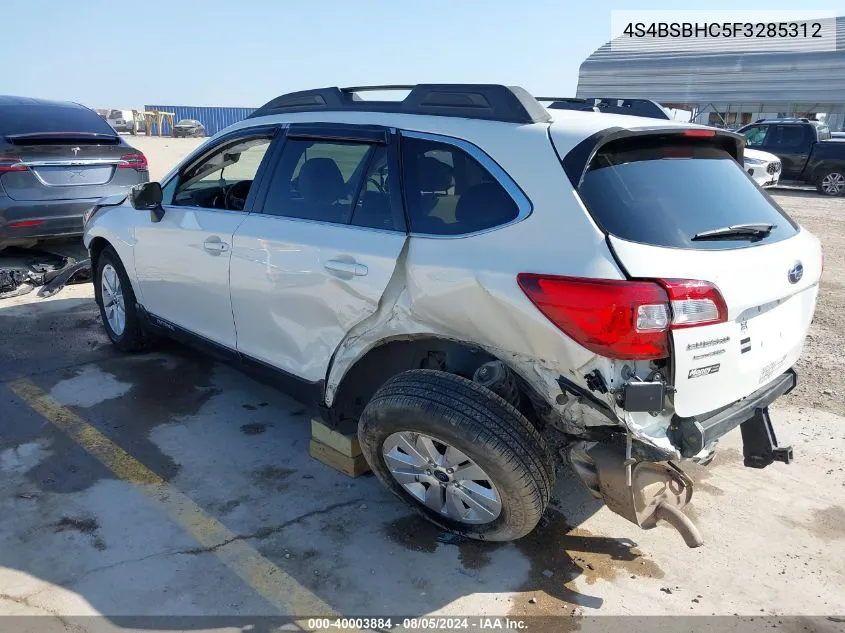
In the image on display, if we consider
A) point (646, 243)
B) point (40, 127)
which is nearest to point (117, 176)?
point (40, 127)

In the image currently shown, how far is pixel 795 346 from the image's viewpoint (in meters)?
3.15

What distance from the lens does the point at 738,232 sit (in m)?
2.83

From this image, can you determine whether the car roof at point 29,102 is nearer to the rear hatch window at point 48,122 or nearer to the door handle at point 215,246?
the rear hatch window at point 48,122

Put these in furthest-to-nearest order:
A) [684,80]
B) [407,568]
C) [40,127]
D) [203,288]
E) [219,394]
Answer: [684,80], [40,127], [219,394], [203,288], [407,568]

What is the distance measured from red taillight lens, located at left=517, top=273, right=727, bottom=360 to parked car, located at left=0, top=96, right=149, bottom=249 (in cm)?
623

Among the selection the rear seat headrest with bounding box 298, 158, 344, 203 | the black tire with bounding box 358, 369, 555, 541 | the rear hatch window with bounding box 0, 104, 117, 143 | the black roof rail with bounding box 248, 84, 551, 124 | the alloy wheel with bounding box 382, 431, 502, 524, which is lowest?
the alloy wheel with bounding box 382, 431, 502, 524

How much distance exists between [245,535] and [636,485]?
68.4 inches

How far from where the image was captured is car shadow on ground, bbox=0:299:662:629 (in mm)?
2793

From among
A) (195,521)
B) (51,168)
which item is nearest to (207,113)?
(51,168)

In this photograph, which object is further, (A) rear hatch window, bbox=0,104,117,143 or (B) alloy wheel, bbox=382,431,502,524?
(A) rear hatch window, bbox=0,104,117,143

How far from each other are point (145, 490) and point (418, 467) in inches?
56.4

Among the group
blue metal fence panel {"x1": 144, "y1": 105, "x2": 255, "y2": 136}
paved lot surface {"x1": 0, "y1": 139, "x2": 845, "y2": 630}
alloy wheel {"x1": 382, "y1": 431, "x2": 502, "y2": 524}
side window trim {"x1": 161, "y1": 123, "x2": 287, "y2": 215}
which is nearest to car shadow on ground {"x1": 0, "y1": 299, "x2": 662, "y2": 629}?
paved lot surface {"x1": 0, "y1": 139, "x2": 845, "y2": 630}

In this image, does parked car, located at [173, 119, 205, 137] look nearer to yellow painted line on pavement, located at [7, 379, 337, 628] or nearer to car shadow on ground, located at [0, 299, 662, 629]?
yellow painted line on pavement, located at [7, 379, 337, 628]

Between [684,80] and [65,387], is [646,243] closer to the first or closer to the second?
[65,387]
